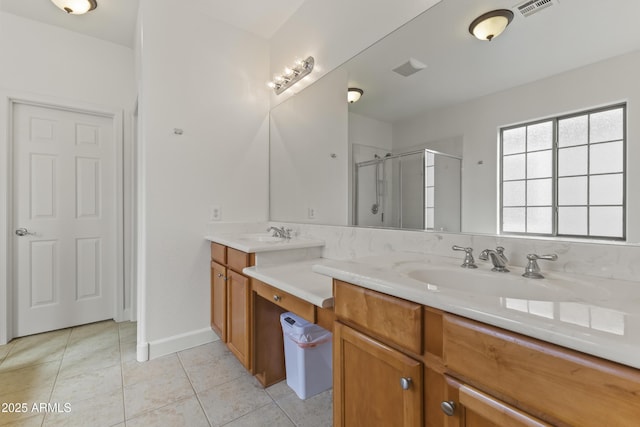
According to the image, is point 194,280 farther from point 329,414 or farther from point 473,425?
point 473,425

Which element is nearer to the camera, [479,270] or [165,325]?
[479,270]

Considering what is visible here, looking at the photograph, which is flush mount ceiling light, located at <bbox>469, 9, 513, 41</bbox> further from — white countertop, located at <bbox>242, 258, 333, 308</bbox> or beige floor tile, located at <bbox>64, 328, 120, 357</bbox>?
beige floor tile, located at <bbox>64, 328, 120, 357</bbox>

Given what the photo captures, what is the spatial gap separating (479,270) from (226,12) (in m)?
2.60

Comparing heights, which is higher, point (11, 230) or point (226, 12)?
point (226, 12)

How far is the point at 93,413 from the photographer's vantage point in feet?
4.96

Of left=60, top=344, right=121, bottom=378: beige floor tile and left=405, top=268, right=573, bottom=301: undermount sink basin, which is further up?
left=405, top=268, right=573, bottom=301: undermount sink basin

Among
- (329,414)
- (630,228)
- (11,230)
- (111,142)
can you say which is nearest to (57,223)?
(11,230)

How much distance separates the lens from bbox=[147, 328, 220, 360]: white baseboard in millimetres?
2080

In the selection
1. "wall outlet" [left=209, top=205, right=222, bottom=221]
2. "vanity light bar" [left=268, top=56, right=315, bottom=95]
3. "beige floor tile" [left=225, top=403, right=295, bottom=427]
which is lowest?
"beige floor tile" [left=225, top=403, right=295, bottom=427]

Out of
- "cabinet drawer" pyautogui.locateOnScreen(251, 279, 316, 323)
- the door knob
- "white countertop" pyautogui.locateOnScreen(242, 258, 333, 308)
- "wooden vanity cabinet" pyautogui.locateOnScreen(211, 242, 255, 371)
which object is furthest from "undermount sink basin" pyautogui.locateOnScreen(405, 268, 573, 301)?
the door knob

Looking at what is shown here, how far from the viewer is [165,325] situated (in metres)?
2.14

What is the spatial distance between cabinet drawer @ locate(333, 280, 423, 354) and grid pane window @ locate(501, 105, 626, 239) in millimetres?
640

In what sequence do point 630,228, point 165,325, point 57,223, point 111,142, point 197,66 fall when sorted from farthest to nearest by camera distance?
point 111,142 → point 57,223 → point 197,66 → point 165,325 → point 630,228

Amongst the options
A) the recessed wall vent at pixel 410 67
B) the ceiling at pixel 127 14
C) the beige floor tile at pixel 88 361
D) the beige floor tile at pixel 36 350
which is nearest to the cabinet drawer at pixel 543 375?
the recessed wall vent at pixel 410 67
